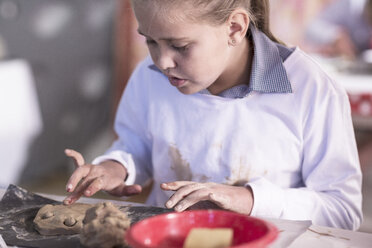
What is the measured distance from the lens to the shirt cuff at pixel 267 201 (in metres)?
0.96

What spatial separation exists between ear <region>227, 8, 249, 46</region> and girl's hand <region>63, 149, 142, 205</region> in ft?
1.13

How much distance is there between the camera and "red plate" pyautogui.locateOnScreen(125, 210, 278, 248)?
0.62 m

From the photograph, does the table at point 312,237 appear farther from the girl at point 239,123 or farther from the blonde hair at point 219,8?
the blonde hair at point 219,8

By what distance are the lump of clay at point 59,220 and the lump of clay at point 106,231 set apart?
0.32 feet

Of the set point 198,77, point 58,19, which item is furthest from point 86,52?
point 198,77

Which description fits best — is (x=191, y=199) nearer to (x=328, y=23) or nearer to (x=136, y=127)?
(x=136, y=127)

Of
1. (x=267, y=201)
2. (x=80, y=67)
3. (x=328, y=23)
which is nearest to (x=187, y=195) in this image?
(x=267, y=201)

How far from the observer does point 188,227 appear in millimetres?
662

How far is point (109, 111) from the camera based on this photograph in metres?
3.56

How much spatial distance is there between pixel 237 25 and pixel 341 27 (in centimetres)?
281

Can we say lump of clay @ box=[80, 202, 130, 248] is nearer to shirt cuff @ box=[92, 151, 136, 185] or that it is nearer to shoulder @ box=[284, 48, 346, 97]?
shirt cuff @ box=[92, 151, 136, 185]

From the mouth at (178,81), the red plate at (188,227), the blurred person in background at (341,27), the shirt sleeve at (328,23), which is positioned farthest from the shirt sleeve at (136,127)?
the shirt sleeve at (328,23)

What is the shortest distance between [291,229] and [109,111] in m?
2.79

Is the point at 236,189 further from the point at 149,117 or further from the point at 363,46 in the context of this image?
the point at 363,46
